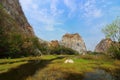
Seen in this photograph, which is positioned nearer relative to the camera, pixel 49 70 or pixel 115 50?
pixel 49 70

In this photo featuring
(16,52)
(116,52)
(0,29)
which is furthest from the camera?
(16,52)

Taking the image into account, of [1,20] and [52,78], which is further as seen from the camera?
[1,20]

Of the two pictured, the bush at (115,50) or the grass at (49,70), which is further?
the bush at (115,50)

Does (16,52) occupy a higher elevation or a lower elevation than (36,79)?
higher

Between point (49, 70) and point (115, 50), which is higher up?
point (115, 50)

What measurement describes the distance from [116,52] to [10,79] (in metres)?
62.5

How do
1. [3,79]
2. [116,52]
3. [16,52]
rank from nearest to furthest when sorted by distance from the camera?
1. [3,79]
2. [116,52]
3. [16,52]

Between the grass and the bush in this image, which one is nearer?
the grass

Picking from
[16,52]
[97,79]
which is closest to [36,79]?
[97,79]

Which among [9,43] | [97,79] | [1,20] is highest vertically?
[1,20]

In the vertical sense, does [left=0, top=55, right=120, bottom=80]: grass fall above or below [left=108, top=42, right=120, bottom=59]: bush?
below

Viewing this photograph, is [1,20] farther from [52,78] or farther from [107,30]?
[52,78]

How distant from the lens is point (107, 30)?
3912 inches

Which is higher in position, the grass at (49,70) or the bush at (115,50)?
the bush at (115,50)
